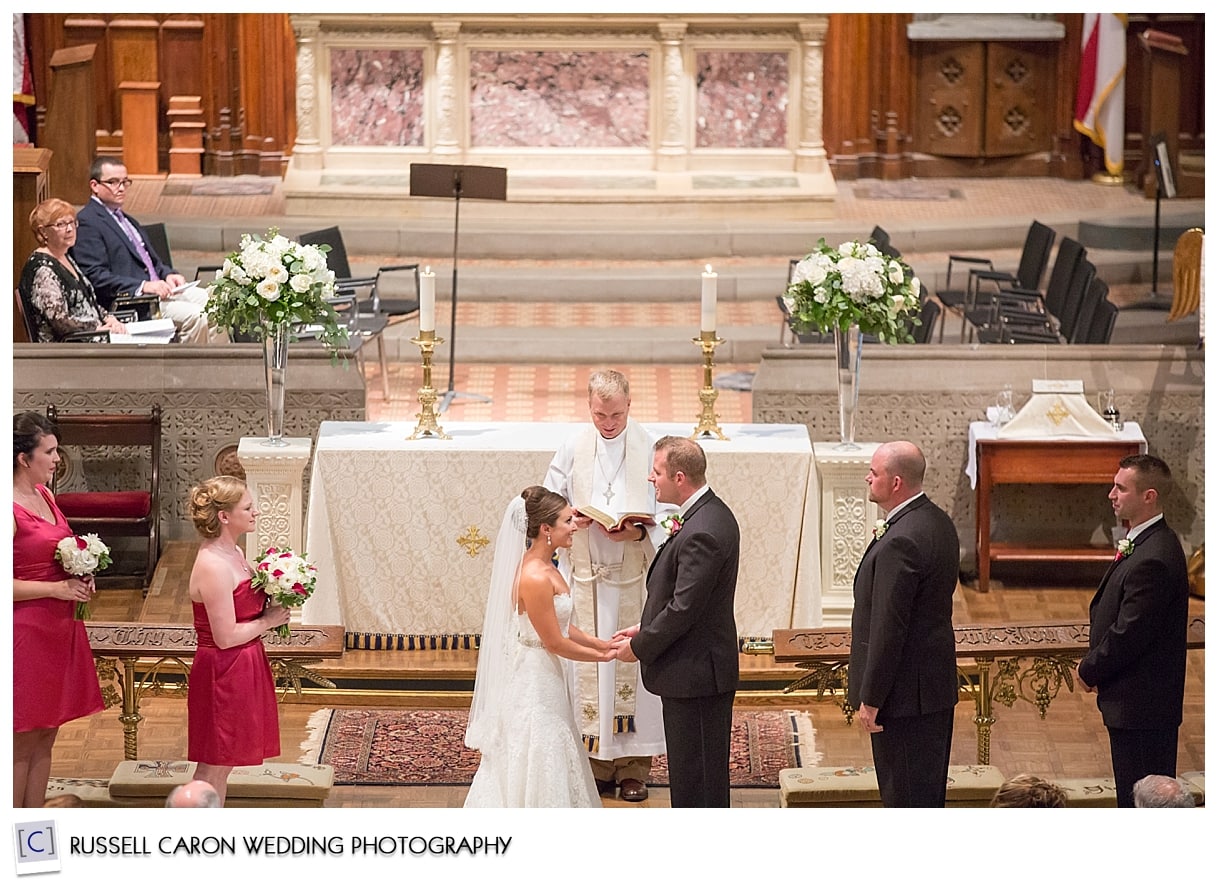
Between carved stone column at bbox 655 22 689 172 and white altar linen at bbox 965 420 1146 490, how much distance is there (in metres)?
5.13

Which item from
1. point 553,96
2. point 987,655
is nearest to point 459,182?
point 553,96

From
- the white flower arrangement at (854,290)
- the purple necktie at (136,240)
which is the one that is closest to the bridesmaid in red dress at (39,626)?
the white flower arrangement at (854,290)

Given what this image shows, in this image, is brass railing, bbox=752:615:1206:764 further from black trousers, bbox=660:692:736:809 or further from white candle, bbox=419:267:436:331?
→ white candle, bbox=419:267:436:331

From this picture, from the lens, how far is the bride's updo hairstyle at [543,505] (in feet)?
18.9

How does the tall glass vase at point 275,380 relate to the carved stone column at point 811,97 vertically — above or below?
below

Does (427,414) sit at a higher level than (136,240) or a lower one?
lower

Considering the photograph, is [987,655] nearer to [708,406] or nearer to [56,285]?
[708,406]

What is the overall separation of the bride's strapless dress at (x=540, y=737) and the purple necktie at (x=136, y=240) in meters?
4.27

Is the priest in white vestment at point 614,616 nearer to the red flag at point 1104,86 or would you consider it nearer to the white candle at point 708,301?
the white candle at point 708,301

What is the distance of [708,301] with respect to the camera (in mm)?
7336

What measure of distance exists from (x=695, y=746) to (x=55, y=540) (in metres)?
2.07

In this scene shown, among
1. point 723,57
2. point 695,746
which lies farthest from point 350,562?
point 723,57
